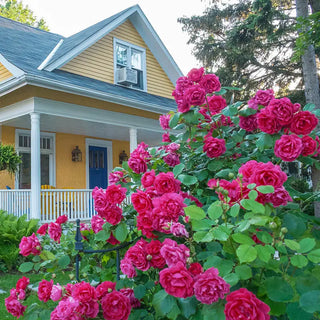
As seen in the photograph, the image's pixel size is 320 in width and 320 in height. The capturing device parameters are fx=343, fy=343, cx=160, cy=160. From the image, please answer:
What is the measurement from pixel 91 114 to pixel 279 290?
8008 mm

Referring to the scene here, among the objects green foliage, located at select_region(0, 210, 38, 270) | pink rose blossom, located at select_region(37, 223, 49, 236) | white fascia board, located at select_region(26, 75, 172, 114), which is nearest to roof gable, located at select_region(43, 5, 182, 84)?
white fascia board, located at select_region(26, 75, 172, 114)

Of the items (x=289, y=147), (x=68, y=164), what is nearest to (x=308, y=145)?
(x=289, y=147)

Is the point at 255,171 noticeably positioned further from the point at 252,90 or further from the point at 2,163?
the point at 252,90

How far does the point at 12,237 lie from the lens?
580cm

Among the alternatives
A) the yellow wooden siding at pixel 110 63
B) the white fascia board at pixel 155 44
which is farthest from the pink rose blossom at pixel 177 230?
the white fascia board at pixel 155 44

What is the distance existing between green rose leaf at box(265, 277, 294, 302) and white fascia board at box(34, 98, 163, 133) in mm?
7120

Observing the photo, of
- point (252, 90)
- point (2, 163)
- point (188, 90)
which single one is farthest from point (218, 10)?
point (188, 90)

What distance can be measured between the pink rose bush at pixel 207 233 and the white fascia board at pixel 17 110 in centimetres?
583

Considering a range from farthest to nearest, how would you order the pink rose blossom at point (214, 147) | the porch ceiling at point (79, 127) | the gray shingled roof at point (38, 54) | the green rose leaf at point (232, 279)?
the porch ceiling at point (79, 127)
the gray shingled roof at point (38, 54)
the pink rose blossom at point (214, 147)
the green rose leaf at point (232, 279)

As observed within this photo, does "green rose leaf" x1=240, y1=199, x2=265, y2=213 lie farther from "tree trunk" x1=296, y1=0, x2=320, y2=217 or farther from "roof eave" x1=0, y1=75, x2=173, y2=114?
"tree trunk" x1=296, y1=0, x2=320, y2=217

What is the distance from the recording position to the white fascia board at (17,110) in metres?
7.45

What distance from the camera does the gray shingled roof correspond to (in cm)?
773

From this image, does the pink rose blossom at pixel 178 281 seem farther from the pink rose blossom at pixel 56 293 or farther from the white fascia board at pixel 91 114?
the white fascia board at pixel 91 114

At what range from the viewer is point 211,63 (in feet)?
58.6
